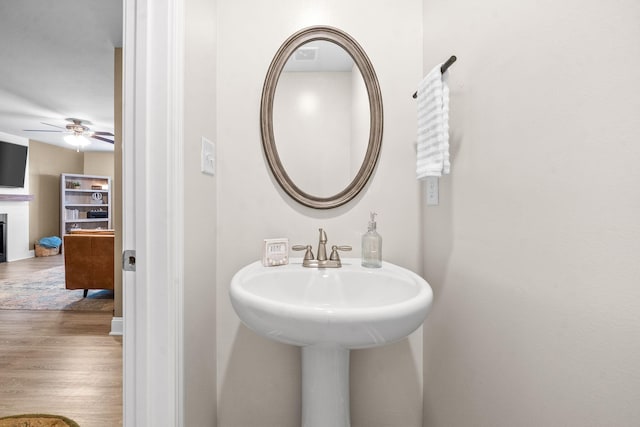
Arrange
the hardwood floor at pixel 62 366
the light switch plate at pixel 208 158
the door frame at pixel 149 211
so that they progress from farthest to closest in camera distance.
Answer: the hardwood floor at pixel 62 366 < the light switch plate at pixel 208 158 < the door frame at pixel 149 211

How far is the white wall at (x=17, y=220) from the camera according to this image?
5779 millimetres

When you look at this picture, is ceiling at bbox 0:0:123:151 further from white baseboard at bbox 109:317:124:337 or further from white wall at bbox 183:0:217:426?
white baseboard at bbox 109:317:124:337

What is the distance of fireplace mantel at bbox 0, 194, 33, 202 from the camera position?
562 centimetres

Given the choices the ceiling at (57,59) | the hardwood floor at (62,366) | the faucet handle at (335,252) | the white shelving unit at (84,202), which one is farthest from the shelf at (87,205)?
the faucet handle at (335,252)

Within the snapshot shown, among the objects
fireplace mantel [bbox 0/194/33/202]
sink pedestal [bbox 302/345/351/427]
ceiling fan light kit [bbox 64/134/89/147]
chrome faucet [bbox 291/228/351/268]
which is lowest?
sink pedestal [bbox 302/345/351/427]

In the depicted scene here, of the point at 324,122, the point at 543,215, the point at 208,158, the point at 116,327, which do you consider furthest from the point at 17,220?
the point at 543,215

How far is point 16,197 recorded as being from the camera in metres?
5.86

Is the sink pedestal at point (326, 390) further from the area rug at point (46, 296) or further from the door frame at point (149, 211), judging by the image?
the area rug at point (46, 296)

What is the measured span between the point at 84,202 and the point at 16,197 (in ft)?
5.50

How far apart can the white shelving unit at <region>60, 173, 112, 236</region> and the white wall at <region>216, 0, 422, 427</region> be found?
778 cm

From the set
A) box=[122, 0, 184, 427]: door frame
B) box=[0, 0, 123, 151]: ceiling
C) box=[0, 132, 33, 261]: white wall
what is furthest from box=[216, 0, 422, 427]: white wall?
box=[0, 132, 33, 261]: white wall

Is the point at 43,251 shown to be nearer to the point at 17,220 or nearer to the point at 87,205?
the point at 17,220

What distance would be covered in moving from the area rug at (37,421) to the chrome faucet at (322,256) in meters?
1.49

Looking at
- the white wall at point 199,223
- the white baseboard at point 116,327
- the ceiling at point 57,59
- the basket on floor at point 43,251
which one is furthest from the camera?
the basket on floor at point 43,251
